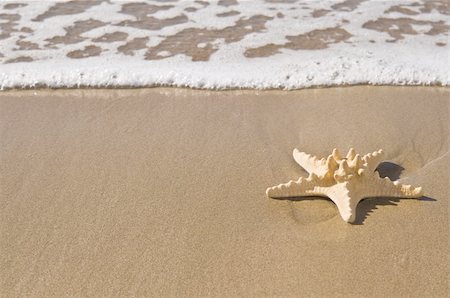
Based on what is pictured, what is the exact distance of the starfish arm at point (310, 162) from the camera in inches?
114

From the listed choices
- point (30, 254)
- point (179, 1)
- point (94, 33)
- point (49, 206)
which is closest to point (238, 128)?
point (49, 206)

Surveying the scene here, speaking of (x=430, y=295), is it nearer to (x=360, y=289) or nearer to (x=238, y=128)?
(x=360, y=289)

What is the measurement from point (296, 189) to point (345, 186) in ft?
0.89

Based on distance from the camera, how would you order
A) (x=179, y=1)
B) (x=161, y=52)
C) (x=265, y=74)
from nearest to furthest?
(x=265, y=74), (x=161, y=52), (x=179, y=1)

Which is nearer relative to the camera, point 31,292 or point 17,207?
point 31,292

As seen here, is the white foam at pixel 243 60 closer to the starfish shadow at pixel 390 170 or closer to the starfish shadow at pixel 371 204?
the starfish shadow at pixel 390 170

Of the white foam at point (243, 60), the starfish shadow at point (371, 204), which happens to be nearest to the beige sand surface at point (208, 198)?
the starfish shadow at point (371, 204)

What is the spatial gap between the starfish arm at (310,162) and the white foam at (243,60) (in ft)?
3.94

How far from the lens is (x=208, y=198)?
2951mm

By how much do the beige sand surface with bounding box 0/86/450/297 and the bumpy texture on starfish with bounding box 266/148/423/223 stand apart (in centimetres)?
8

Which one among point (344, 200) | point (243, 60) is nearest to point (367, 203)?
point (344, 200)

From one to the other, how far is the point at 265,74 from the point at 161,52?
113 centimetres

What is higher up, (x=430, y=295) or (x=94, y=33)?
(x=94, y=33)

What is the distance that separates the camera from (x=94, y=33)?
5305mm
